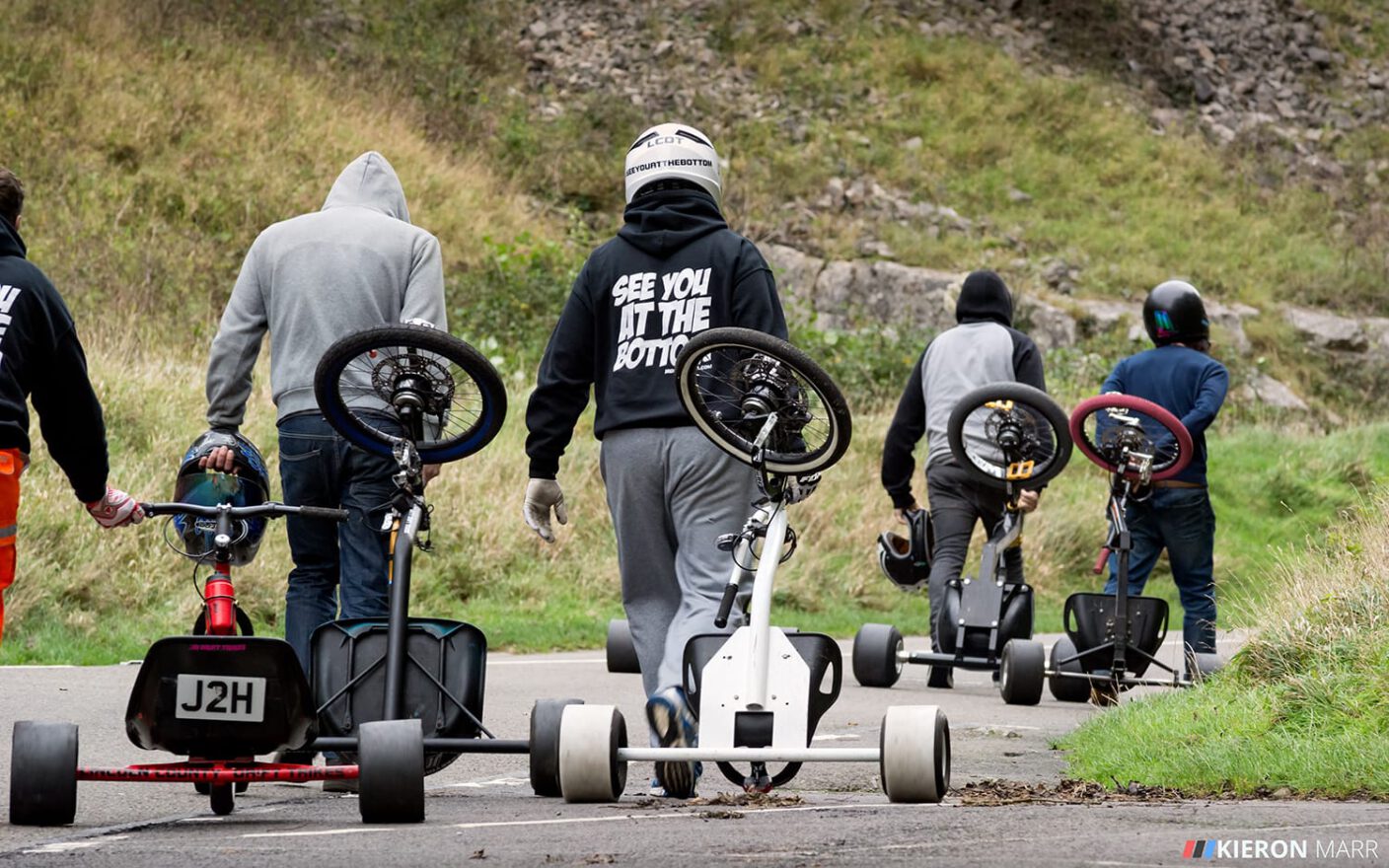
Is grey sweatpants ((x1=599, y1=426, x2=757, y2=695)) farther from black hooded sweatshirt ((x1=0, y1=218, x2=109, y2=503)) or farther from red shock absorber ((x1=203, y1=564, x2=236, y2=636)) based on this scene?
black hooded sweatshirt ((x1=0, y1=218, x2=109, y2=503))

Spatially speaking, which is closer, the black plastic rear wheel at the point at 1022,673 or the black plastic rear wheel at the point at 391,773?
the black plastic rear wheel at the point at 391,773

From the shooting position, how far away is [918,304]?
26.1 metres

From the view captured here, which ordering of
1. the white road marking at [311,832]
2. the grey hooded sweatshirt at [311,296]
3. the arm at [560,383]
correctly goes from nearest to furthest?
the white road marking at [311,832]
the arm at [560,383]
the grey hooded sweatshirt at [311,296]

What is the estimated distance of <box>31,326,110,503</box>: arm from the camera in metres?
5.62

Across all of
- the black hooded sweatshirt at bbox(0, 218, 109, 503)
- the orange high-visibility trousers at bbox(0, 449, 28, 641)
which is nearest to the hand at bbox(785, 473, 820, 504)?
the black hooded sweatshirt at bbox(0, 218, 109, 503)

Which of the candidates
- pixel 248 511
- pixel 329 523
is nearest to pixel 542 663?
pixel 329 523

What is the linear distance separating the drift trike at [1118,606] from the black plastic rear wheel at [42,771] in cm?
509

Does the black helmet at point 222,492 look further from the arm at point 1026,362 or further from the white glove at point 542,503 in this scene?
the arm at point 1026,362

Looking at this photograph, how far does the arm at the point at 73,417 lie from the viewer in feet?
18.4

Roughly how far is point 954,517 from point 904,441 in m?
0.57

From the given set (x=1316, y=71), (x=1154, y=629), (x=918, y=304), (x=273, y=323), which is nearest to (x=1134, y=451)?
(x=1154, y=629)

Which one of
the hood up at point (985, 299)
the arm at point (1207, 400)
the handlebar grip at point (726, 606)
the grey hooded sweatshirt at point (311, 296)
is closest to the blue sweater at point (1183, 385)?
the arm at point (1207, 400)

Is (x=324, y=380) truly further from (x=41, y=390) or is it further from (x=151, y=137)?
(x=151, y=137)

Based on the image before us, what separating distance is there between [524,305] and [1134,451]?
43.4 feet
